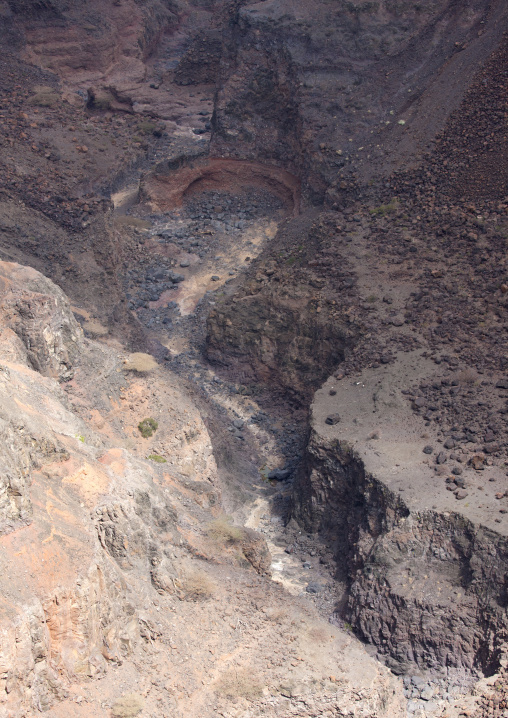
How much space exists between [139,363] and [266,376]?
824cm

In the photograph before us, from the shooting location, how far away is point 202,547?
61.2ft

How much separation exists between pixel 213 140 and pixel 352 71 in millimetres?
8660

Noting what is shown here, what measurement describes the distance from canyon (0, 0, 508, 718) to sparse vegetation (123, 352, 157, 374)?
14cm

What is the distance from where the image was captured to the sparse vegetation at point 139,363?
23500 millimetres

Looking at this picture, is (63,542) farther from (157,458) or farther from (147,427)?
(147,427)

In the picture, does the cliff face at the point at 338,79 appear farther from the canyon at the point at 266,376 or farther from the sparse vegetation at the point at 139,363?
the sparse vegetation at the point at 139,363

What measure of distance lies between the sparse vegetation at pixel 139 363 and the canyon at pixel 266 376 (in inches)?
5.5

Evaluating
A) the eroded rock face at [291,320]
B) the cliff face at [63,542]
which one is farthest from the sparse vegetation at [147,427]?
the eroded rock face at [291,320]

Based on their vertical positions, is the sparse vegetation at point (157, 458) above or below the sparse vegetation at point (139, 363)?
below

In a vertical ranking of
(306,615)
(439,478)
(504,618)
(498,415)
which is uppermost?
(498,415)

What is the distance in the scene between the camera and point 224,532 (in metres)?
19.5

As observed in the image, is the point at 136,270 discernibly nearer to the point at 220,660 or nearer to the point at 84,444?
the point at 84,444

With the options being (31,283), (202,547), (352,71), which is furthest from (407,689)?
(352,71)

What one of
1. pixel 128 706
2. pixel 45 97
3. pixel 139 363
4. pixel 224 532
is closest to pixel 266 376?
pixel 139 363
